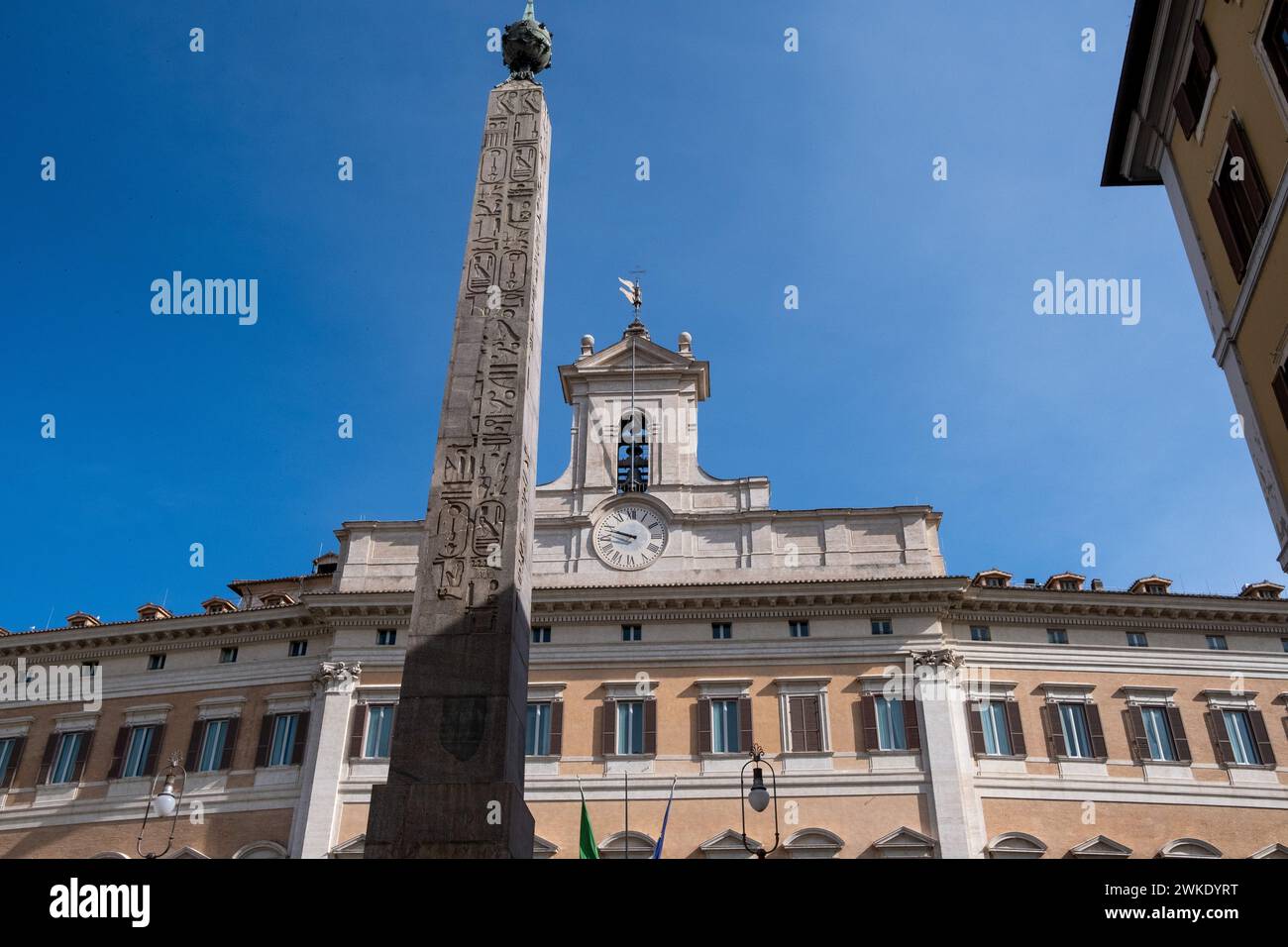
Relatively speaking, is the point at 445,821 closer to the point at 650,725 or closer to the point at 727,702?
the point at 650,725

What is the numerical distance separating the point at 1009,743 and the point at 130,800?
19736mm

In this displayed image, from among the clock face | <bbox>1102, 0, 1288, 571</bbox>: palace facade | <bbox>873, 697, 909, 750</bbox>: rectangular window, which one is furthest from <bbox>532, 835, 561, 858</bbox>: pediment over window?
<bbox>1102, 0, 1288, 571</bbox>: palace facade

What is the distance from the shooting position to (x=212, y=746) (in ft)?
85.0

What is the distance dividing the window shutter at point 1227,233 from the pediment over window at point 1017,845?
13883 millimetres

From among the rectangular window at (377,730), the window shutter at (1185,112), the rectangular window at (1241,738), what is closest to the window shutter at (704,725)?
the rectangular window at (377,730)

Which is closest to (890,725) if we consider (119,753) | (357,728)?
(357,728)

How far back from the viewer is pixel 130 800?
25.4 metres

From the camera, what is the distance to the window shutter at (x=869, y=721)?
24.1m

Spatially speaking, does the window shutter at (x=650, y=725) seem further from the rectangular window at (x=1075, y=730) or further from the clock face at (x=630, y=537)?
the rectangular window at (x=1075, y=730)

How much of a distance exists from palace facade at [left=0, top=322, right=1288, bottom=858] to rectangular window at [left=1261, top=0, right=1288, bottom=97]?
49.8 ft
